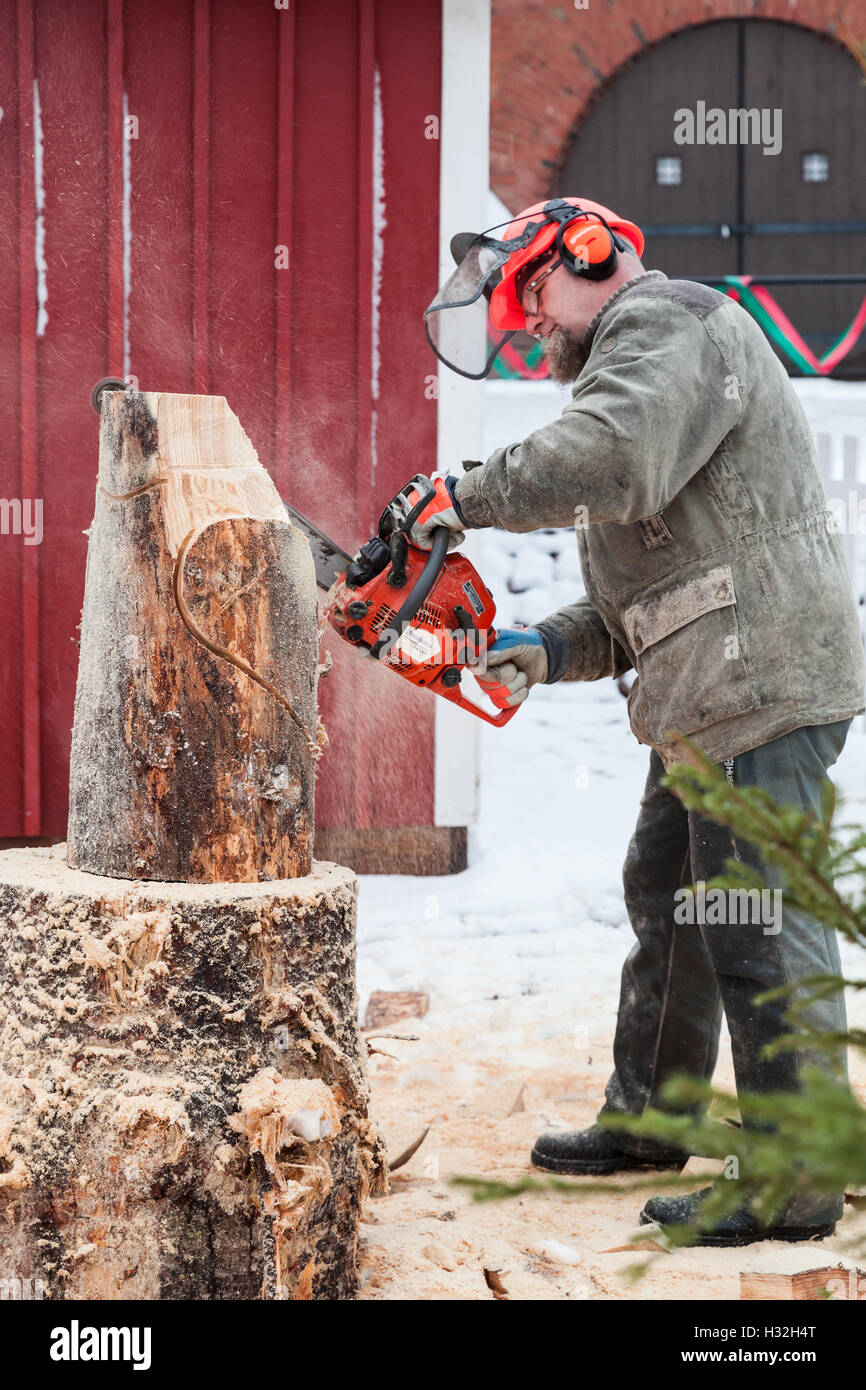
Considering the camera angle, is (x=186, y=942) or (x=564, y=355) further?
(x=564, y=355)

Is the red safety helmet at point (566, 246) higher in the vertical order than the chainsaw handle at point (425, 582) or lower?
higher

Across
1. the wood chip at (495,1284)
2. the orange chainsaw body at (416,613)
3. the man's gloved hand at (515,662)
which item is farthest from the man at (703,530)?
the wood chip at (495,1284)

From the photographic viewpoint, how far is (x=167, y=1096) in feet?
5.98

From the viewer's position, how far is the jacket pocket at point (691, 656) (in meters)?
2.39

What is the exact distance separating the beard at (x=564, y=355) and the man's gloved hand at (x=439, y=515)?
1.25 ft

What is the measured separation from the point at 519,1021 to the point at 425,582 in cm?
164

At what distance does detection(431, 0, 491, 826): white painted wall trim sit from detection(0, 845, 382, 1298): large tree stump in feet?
9.93

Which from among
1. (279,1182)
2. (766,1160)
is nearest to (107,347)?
(279,1182)

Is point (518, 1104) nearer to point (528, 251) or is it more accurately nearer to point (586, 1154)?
point (586, 1154)

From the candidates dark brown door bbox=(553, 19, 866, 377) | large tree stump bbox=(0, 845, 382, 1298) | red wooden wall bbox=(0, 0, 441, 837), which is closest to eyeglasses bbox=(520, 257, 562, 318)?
large tree stump bbox=(0, 845, 382, 1298)

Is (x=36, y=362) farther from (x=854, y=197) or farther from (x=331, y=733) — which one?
(x=854, y=197)
